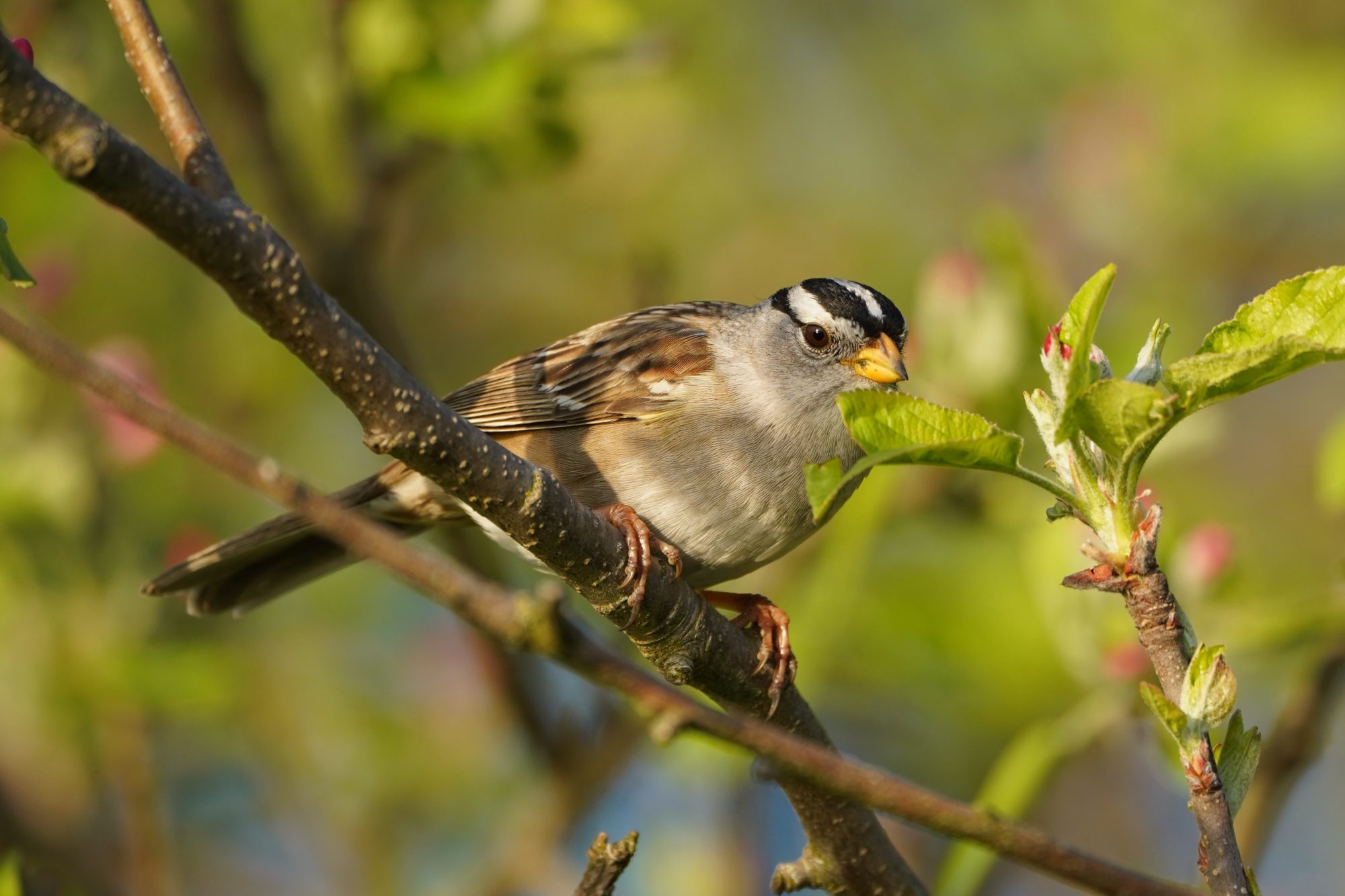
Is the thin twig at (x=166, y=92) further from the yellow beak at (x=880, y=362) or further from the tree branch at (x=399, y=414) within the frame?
the yellow beak at (x=880, y=362)

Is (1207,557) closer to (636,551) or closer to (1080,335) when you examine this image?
(636,551)

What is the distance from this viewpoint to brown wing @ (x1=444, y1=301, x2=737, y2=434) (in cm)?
396

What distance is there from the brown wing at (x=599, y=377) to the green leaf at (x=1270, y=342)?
2.13m

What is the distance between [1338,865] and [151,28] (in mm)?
5903

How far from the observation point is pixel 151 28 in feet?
6.62

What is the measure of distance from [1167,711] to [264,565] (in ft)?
10.3

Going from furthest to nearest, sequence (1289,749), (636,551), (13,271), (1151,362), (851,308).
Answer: (851,308)
(1289,749)
(636,551)
(1151,362)
(13,271)

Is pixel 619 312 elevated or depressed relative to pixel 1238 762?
elevated

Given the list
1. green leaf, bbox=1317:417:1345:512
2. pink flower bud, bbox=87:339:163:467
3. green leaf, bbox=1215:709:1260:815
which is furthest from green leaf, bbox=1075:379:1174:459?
pink flower bud, bbox=87:339:163:467

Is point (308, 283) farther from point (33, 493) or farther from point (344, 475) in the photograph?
point (344, 475)

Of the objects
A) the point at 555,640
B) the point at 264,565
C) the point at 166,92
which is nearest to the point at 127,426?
the point at 264,565

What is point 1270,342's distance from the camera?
1.72 m

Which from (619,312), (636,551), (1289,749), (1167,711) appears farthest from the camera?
(619,312)

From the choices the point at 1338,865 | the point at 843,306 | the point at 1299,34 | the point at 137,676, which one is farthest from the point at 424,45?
the point at 1338,865
